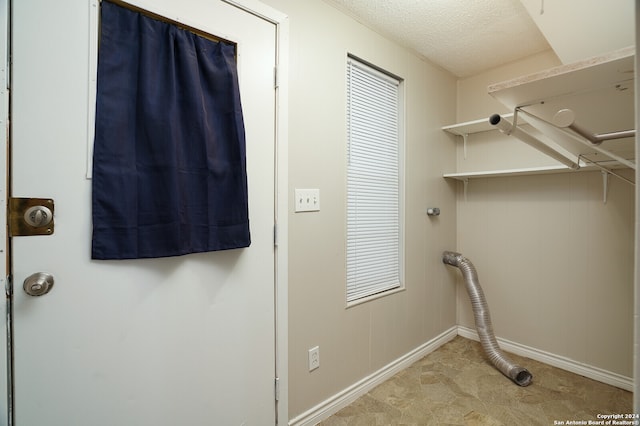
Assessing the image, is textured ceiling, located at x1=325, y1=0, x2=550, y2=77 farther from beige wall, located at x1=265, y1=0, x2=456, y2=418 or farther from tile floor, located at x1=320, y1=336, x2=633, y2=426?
tile floor, located at x1=320, y1=336, x2=633, y2=426

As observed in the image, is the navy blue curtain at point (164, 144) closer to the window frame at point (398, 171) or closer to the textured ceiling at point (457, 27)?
the window frame at point (398, 171)

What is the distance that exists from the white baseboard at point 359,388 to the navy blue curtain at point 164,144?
107cm

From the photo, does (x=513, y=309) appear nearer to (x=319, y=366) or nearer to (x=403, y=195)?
(x=403, y=195)

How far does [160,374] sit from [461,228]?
2.62m

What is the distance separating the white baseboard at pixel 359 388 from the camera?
162 cm

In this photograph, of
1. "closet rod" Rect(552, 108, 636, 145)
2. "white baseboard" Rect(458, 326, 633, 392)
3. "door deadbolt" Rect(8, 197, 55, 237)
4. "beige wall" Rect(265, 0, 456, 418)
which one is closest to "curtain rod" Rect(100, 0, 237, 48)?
"beige wall" Rect(265, 0, 456, 418)

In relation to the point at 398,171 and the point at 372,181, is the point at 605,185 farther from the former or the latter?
the point at 372,181

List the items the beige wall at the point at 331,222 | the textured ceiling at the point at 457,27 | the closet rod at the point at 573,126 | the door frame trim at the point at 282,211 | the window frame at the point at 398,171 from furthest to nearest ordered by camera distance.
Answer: the window frame at the point at 398,171 → the textured ceiling at the point at 457,27 → the beige wall at the point at 331,222 → the door frame trim at the point at 282,211 → the closet rod at the point at 573,126

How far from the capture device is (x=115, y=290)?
3.44 feet

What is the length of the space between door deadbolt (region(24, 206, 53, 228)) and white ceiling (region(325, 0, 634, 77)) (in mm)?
1752

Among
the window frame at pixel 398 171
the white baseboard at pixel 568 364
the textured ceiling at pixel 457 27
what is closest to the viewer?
the textured ceiling at pixel 457 27

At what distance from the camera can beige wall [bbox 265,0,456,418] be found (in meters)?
1.58

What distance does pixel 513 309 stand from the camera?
248 cm

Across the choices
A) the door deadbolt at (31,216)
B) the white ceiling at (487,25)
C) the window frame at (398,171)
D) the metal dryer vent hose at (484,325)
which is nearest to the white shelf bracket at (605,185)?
the white ceiling at (487,25)
